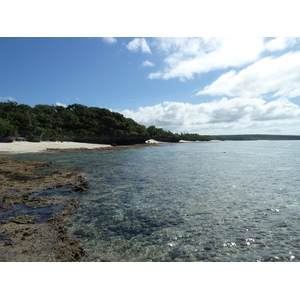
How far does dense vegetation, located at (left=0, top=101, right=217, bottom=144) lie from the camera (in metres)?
77.0

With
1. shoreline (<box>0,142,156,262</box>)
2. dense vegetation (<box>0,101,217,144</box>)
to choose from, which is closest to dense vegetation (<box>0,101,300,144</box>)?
dense vegetation (<box>0,101,217,144</box>)

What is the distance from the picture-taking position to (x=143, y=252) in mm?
6035

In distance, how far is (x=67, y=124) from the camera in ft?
351

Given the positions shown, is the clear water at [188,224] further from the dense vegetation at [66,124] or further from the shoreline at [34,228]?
the dense vegetation at [66,124]

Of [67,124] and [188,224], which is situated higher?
[67,124]

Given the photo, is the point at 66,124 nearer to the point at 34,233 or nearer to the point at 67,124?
the point at 67,124

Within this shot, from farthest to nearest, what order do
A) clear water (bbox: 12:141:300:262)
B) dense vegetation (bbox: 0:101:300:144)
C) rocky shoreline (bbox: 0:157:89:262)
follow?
1. dense vegetation (bbox: 0:101:300:144)
2. clear water (bbox: 12:141:300:262)
3. rocky shoreline (bbox: 0:157:89:262)

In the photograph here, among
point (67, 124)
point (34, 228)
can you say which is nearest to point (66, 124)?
point (67, 124)

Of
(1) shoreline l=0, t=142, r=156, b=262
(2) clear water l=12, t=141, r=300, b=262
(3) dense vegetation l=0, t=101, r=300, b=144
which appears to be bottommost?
(2) clear water l=12, t=141, r=300, b=262

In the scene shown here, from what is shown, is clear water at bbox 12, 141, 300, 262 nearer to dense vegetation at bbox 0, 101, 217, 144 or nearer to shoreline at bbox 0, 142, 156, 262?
shoreline at bbox 0, 142, 156, 262

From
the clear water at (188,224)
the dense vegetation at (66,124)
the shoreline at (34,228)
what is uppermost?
the dense vegetation at (66,124)

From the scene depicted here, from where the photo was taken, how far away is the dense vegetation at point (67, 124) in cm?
7700

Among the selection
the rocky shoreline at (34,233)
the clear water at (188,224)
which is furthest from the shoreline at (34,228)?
the clear water at (188,224)

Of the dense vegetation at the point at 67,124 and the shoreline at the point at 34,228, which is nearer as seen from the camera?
the shoreline at the point at 34,228
